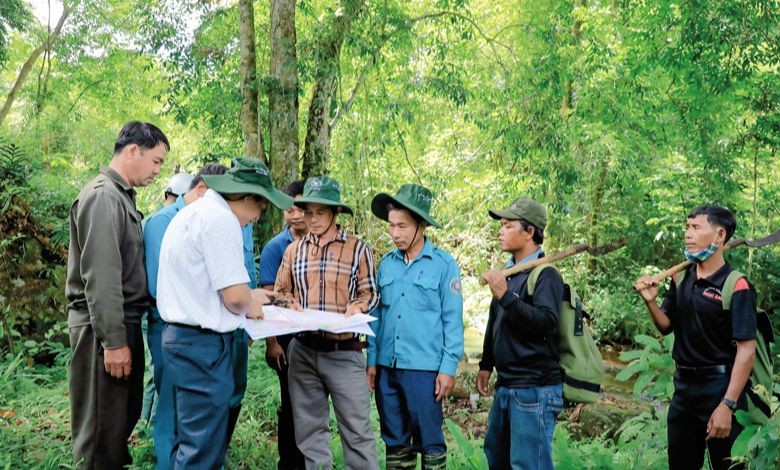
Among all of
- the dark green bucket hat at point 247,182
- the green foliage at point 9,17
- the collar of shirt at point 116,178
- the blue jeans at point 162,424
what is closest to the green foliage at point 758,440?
the dark green bucket hat at point 247,182

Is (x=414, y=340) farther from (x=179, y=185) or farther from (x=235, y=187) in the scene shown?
(x=179, y=185)

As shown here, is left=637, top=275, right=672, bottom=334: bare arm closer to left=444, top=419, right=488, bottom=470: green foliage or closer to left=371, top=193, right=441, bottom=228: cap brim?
left=371, top=193, right=441, bottom=228: cap brim

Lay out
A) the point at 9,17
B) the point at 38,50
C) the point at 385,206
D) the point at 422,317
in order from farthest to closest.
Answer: the point at 38,50, the point at 9,17, the point at 385,206, the point at 422,317

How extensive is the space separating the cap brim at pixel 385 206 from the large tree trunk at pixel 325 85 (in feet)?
14.3

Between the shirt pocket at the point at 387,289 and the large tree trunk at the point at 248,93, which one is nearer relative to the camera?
the shirt pocket at the point at 387,289

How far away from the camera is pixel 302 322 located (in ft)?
11.3

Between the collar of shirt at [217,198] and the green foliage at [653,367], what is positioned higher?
the collar of shirt at [217,198]

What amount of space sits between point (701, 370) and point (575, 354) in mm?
802

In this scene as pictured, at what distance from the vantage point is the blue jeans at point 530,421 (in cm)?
327

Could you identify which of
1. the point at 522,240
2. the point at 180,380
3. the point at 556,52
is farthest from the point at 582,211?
the point at 180,380

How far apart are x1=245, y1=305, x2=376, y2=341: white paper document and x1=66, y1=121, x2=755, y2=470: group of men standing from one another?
0.27 feet

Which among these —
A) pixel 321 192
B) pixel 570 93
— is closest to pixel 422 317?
pixel 321 192

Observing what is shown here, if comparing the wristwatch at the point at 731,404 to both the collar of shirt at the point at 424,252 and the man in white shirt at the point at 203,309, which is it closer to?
the collar of shirt at the point at 424,252

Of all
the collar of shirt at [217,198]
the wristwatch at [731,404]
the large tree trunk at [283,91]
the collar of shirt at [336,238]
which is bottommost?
the wristwatch at [731,404]
